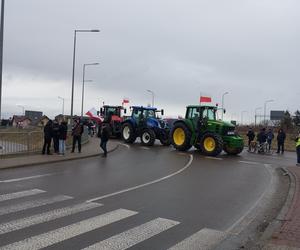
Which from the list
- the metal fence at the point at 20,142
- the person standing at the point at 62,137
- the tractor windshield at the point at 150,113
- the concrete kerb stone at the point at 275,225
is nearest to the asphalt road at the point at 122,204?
the concrete kerb stone at the point at 275,225

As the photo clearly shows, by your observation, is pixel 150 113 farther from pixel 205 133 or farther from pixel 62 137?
pixel 62 137

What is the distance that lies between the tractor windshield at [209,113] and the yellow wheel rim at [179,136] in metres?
1.60

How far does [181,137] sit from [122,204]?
16577mm

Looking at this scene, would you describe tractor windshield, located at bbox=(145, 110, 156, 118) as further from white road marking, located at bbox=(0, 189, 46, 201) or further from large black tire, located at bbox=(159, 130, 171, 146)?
white road marking, located at bbox=(0, 189, 46, 201)

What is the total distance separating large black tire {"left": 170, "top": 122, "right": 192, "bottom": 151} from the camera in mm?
25656

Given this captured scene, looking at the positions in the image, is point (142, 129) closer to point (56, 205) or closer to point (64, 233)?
point (56, 205)

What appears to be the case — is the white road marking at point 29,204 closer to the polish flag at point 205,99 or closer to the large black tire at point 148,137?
the large black tire at point 148,137

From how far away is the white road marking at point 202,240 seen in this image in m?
7.01

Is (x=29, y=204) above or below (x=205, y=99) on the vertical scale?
below

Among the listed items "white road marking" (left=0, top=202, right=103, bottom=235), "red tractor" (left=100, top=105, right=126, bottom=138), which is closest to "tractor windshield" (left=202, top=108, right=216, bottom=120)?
"red tractor" (left=100, top=105, right=126, bottom=138)

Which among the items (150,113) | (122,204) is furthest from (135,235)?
(150,113)

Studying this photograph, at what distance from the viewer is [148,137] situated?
28906mm

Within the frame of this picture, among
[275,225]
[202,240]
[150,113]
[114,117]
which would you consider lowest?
[202,240]

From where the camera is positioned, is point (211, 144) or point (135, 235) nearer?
point (135, 235)
